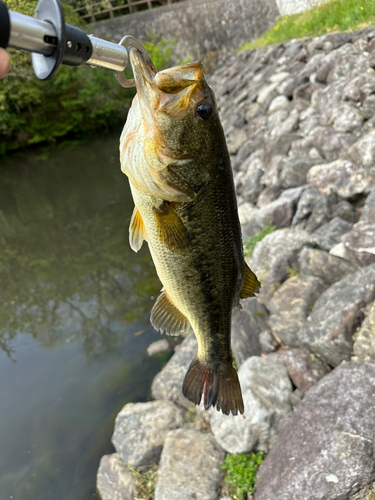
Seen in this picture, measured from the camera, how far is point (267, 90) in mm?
10742

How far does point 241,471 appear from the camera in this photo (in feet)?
11.7

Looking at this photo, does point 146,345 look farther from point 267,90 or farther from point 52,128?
point 52,128

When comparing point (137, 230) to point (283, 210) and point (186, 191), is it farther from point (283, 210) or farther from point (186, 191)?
point (283, 210)

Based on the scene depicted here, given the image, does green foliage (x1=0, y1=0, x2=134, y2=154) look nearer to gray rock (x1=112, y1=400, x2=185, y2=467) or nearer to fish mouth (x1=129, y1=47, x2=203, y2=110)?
gray rock (x1=112, y1=400, x2=185, y2=467)

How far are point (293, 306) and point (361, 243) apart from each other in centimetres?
97

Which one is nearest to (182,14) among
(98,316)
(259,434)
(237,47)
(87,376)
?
(237,47)

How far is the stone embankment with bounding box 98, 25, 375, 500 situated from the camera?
2.98 m

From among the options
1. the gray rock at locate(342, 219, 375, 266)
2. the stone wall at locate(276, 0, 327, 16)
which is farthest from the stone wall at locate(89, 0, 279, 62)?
the gray rock at locate(342, 219, 375, 266)

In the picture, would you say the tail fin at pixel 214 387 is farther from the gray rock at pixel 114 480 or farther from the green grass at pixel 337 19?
the green grass at pixel 337 19

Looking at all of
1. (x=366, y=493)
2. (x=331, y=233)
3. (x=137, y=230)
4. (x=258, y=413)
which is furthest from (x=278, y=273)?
(x=137, y=230)

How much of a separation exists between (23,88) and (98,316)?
1906cm

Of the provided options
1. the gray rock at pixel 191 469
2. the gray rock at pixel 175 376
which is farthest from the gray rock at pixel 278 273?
the gray rock at pixel 191 469

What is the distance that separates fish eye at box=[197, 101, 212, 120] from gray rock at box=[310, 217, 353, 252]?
338 cm

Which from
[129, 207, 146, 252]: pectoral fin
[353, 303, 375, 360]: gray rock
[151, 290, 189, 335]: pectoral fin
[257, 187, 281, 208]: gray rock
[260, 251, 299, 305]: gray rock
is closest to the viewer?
[129, 207, 146, 252]: pectoral fin
